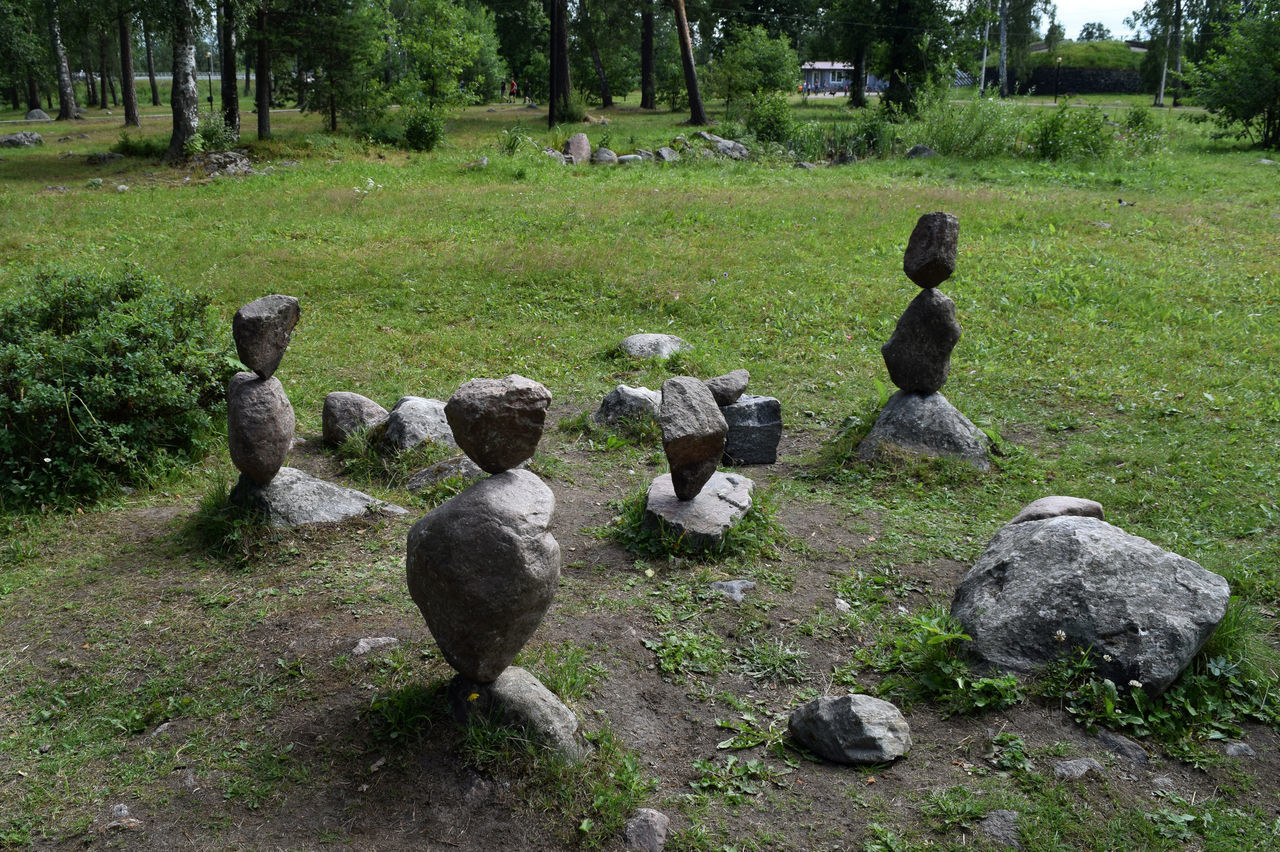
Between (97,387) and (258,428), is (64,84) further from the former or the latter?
(258,428)

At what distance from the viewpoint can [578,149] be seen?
82.5 feet

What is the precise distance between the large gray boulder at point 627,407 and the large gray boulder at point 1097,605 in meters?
3.84

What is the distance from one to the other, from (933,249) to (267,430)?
5.35 metres

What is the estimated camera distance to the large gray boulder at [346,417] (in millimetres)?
7934

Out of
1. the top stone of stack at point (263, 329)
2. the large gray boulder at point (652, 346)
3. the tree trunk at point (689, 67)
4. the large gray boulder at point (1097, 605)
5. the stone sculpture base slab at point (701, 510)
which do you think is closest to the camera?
the large gray boulder at point (1097, 605)

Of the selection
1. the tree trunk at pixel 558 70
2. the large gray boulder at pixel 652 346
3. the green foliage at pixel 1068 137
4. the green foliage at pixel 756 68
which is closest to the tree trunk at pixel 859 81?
the green foliage at pixel 756 68

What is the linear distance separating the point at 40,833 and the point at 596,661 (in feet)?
8.33

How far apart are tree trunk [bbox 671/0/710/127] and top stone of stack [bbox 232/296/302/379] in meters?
27.8

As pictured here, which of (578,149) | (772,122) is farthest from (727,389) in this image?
(772,122)

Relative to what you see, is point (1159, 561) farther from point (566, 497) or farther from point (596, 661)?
point (566, 497)

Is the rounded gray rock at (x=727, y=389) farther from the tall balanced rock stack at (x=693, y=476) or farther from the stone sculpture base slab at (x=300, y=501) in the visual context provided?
the stone sculpture base slab at (x=300, y=501)

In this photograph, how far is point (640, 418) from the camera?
846 cm

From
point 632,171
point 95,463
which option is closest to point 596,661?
point 95,463

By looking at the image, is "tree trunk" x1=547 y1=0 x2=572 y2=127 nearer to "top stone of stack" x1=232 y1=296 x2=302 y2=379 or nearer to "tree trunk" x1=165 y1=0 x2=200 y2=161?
"tree trunk" x1=165 y1=0 x2=200 y2=161
